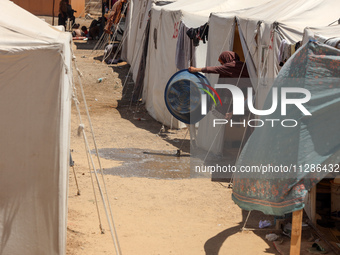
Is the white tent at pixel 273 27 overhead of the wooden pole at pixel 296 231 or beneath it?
overhead

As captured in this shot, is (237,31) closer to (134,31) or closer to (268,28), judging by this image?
(268,28)

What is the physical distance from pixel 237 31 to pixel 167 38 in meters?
2.15

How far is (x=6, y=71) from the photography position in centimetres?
426

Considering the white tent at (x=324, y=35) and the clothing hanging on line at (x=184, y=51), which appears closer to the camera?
the white tent at (x=324, y=35)

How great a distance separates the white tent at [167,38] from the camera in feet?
35.1

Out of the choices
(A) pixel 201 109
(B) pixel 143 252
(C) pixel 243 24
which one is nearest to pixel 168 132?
(A) pixel 201 109

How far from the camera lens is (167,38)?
1156 cm

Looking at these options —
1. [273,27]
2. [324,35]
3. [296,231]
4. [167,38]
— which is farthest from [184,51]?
[296,231]

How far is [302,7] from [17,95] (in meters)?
4.85

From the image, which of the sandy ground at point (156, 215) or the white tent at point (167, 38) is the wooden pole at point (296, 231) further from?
the white tent at point (167, 38)

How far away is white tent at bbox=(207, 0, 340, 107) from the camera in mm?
7156

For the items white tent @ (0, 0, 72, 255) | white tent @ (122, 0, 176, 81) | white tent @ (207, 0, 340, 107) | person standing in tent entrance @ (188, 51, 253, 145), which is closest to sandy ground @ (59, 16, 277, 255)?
white tent @ (0, 0, 72, 255)

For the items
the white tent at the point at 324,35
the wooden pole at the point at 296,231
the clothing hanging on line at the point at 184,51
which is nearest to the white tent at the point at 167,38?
the clothing hanging on line at the point at 184,51

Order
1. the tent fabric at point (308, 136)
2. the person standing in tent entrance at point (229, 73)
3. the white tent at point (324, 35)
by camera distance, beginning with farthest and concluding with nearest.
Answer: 1. the person standing in tent entrance at point (229, 73)
2. the white tent at point (324, 35)
3. the tent fabric at point (308, 136)
